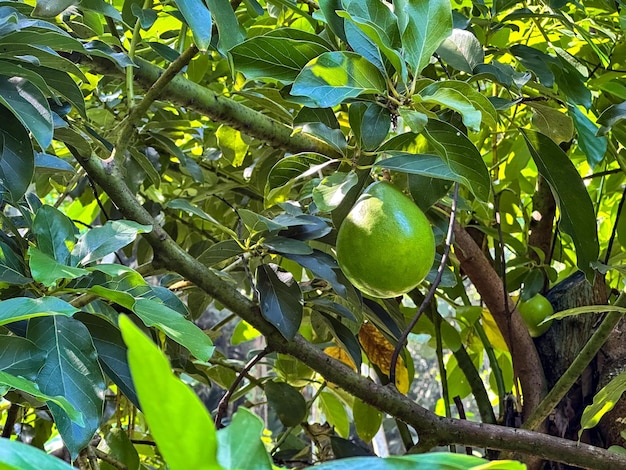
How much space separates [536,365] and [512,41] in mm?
Answer: 518

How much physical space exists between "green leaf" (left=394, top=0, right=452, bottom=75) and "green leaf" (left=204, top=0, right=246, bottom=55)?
0.46 feet

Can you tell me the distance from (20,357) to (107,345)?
105 mm

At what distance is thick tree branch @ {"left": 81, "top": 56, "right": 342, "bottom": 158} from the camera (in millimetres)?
677

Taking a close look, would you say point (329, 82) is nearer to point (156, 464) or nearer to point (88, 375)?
point (88, 375)

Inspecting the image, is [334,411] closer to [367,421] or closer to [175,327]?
[367,421]

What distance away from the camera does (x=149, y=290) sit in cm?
49

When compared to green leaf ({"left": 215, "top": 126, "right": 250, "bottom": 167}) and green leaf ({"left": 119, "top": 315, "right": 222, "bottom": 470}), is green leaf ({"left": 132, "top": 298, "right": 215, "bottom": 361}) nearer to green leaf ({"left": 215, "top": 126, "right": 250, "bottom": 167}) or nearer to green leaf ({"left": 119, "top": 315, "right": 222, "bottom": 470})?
green leaf ({"left": 119, "top": 315, "right": 222, "bottom": 470})

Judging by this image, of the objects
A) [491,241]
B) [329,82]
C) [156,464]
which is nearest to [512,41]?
[491,241]

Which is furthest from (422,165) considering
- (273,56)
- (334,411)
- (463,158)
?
(334,411)

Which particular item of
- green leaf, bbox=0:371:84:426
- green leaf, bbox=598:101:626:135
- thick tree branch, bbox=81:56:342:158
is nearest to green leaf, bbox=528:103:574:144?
green leaf, bbox=598:101:626:135

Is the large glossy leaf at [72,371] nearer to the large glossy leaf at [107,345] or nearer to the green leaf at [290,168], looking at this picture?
the large glossy leaf at [107,345]

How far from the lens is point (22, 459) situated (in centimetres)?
16

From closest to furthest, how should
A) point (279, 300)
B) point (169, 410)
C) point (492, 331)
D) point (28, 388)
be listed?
point (169, 410)
point (28, 388)
point (279, 300)
point (492, 331)

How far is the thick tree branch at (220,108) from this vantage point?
68 centimetres
